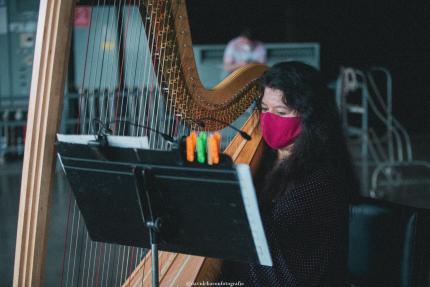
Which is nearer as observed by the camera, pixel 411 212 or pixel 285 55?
pixel 411 212

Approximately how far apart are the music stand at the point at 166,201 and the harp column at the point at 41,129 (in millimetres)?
57

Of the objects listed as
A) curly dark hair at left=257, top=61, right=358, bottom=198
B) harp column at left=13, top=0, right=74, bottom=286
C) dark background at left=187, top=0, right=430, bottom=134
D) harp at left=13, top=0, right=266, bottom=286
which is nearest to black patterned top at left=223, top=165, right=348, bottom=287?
curly dark hair at left=257, top=61, right=358, bottom=198

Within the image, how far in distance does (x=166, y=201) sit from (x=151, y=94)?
74cm

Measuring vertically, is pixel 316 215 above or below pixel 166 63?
below

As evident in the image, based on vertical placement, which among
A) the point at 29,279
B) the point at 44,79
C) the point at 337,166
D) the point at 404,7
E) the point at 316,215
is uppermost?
the point at 404,7

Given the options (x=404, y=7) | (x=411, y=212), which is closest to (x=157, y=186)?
(x=411, y=212)

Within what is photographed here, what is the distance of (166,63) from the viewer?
1.87 metres

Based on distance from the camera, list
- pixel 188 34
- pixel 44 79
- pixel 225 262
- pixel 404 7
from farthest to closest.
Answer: pixel 404 7 < pixel 225 262 < pixel 188 34 < pixel 44 79

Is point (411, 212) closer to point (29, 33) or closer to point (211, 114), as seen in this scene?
point (211, 114)

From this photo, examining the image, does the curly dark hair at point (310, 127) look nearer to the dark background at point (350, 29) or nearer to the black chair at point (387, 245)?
the black chair at point (387, 245)

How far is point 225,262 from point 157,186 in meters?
0.73

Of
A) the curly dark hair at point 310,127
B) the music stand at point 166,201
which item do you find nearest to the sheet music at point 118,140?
the music stand at point 166,201

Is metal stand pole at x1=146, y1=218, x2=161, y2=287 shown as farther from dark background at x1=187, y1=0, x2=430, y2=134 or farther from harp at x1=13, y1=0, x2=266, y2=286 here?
dark background at x1=187, y1=0, x2=430, y2=134

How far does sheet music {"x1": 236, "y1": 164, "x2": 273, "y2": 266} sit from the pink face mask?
1.82ft
